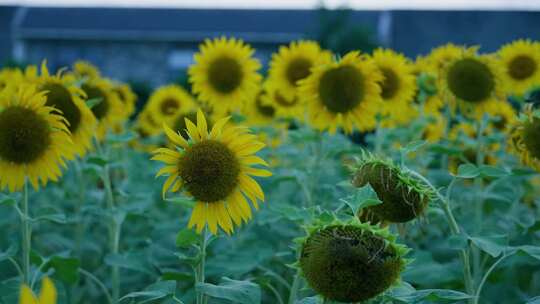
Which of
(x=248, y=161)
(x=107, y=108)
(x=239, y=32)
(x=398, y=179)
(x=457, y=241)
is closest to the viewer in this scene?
(x=398, y=179)

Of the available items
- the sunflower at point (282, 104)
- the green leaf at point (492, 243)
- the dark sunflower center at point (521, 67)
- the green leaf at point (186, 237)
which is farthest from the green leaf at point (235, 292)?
the dark sunflower center at point (521, 67)

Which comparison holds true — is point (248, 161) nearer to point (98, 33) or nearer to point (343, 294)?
point (343, 294)

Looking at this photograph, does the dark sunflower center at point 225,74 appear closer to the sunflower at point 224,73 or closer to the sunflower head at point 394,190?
the sunflower at point 224,73

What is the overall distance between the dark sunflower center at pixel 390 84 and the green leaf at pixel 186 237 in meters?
1.69

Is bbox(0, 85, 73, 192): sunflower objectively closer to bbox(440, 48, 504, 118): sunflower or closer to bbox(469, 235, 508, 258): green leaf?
bbox(469, 235, 508, 258): green leaf

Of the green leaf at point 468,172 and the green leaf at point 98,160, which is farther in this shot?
the green leaf at point 98,160

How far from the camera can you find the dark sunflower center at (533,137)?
7.41 feet

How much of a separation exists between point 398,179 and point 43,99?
1.07 metres

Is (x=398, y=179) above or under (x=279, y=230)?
above

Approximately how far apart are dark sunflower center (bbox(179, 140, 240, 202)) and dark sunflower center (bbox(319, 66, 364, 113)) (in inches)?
41.8

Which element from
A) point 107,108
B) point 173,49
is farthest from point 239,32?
point 107,108

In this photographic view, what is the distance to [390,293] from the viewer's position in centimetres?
154

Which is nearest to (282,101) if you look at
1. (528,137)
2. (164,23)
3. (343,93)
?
(343,93)

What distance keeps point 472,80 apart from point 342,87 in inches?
21.9
